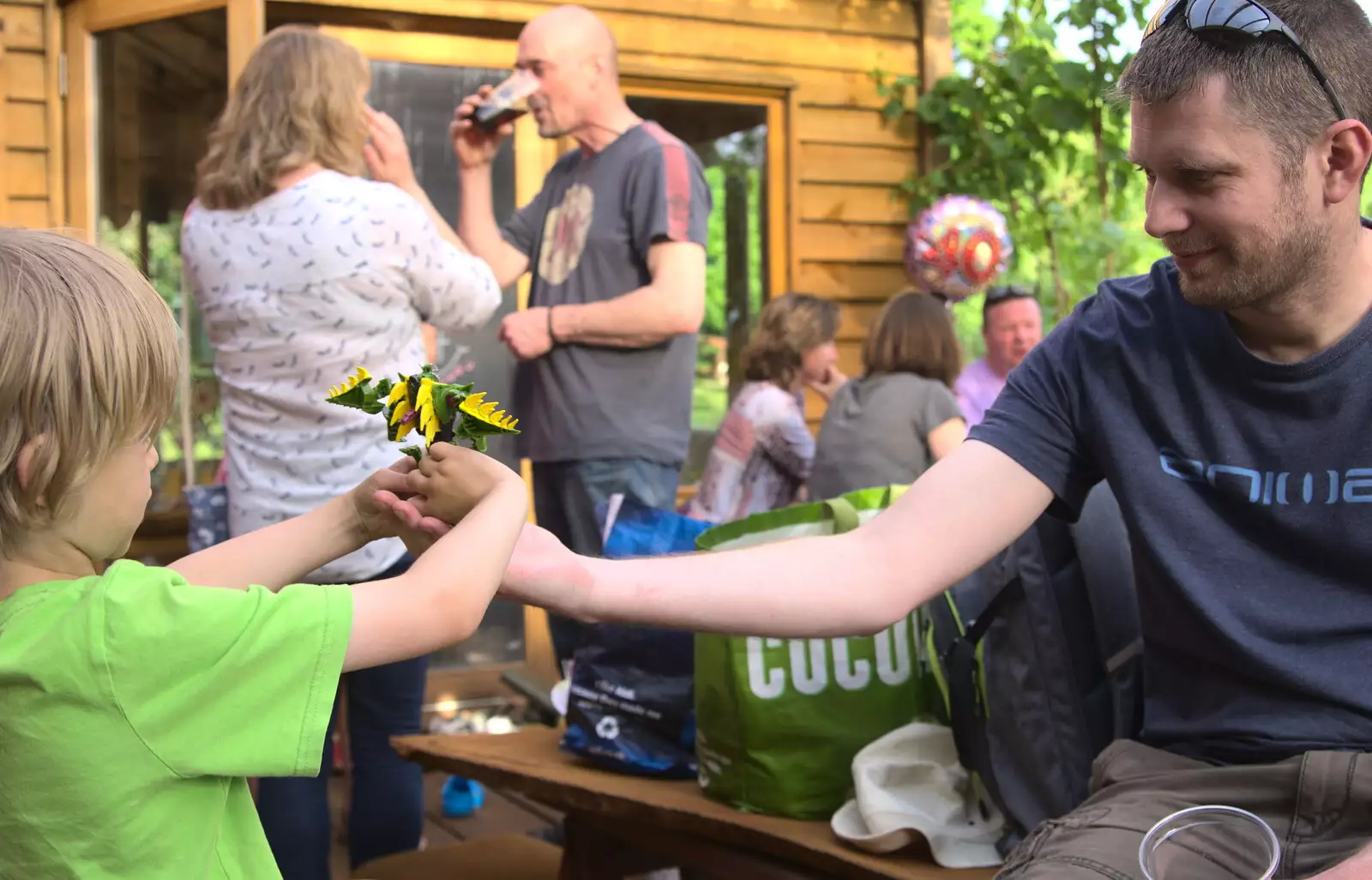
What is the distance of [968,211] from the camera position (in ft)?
20.4

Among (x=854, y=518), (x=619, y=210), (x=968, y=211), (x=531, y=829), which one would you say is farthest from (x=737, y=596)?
(x=968, y=211)

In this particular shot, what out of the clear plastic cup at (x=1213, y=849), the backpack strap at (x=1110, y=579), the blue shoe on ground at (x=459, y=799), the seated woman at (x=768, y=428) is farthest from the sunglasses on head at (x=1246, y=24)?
the blue shoe on ground at (x=459, y=799)

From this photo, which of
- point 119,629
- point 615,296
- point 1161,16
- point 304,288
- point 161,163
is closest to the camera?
point 119,629

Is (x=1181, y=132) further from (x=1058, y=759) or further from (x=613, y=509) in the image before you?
(x=613, y=509)

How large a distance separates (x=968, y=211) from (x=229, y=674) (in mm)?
5338

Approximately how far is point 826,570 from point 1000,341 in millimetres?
3969

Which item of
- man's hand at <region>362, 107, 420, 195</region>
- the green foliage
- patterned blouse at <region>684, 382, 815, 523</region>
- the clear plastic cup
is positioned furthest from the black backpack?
the green foliage

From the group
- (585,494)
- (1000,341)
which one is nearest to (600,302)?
(585,494)

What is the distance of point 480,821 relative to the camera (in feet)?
14.0

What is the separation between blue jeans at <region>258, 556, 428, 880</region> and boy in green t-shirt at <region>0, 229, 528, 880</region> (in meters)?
1.42

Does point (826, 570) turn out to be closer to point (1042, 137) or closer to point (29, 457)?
point (29, 457)

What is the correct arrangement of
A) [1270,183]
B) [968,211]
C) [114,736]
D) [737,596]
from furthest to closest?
[968,211], [737,596], [1270,183], [114,736]

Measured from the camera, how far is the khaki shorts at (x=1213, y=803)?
1603 mm

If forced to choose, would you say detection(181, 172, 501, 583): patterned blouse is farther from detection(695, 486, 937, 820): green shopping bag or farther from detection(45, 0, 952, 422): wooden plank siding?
detection(45, 0, 952, 422): wooden plank siding
